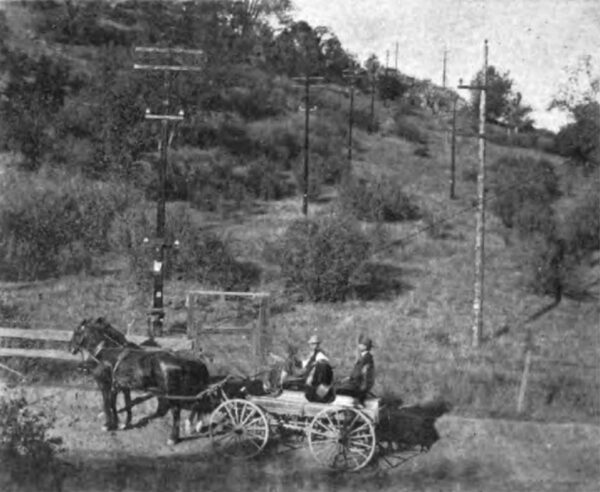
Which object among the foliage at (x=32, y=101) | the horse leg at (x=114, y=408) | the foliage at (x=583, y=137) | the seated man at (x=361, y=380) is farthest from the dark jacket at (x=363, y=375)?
the foliage at (x=583, y=137)

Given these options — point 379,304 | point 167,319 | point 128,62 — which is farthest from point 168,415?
point 128,62

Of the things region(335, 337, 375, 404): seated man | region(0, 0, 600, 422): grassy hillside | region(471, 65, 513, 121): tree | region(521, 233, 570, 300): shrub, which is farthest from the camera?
region(471, 65, 513, 121): tree

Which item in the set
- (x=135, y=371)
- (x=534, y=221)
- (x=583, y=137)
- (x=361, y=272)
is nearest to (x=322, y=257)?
(x=361, y=272)

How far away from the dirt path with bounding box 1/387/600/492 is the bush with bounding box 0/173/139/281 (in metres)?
13.6

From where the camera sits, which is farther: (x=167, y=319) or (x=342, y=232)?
(x=342, y=232)

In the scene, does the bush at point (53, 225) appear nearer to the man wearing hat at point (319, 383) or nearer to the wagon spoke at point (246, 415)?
the wagon spoke at point (246, 415)

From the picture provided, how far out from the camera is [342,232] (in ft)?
86.6

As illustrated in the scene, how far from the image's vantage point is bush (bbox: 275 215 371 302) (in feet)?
81.0

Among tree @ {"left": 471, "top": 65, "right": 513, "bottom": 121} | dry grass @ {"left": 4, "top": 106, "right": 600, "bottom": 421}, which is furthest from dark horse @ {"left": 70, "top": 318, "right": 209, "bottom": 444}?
tree @ {"left": 471, "top": 65, "right": 513, "bottom": 121}

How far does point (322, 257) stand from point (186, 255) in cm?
466

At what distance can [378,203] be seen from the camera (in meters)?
34.2

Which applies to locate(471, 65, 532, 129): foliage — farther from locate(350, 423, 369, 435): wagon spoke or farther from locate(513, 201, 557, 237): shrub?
locate(350, 423, 369, 435): wagon spoke

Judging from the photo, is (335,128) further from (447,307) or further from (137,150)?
(447,307)

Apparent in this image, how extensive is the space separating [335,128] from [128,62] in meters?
13.2
